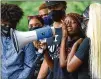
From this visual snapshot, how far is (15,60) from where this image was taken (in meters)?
4.92

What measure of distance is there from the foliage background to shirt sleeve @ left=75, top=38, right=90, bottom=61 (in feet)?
1.18

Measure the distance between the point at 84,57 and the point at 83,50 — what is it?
0.07 metres

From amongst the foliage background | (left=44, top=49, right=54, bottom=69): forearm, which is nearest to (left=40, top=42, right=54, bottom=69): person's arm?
(left=44, top=49, right=54, bottom=69): forearm

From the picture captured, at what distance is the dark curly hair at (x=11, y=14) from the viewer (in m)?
4.93

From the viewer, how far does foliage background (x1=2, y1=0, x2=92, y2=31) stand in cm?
482

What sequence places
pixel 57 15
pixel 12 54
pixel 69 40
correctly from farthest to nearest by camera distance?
1. pixel 12 54
2. pixel 57 15
3. pixel 69 40

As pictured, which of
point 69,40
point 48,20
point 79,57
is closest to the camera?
point 79,57

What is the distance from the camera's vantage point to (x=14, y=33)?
15.9 ft

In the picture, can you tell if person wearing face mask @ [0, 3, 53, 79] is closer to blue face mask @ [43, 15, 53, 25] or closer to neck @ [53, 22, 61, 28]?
blue face mask @ [43, 15, 53, 25]

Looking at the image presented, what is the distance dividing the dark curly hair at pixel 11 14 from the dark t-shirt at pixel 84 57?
79cm

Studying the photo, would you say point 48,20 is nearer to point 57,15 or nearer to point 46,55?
point 57,15

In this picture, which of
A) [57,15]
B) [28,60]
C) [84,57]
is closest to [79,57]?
[84,57]

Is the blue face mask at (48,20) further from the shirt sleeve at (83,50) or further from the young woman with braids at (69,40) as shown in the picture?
the shirt sleeve at (83,50)

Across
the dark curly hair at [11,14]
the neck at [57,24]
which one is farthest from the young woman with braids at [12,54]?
the neck at [57,24]
